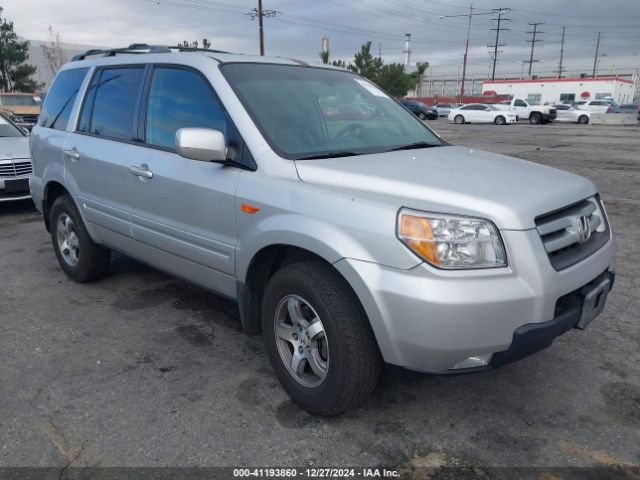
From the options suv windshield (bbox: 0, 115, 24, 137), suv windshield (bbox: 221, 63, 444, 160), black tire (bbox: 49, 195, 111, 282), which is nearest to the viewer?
suv windshield (bbox: 221, 63, 444, 160)


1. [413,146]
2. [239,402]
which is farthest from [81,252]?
[413,146]

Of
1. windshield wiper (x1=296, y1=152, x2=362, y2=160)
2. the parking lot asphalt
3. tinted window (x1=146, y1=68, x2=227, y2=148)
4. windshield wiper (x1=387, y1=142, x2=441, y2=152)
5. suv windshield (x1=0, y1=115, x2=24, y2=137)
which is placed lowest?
the parking lot asphalt

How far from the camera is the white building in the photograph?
201ft

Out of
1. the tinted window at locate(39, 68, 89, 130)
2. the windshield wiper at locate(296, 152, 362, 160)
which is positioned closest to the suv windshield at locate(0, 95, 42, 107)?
the tinted window at locate(39, 68, 89, 130)

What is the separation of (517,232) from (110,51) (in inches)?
149

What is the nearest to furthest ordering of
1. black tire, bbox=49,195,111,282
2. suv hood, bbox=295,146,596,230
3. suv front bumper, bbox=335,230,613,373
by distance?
suv front bumper, bbox=335,230,613,373 < suv hood, bbox=295,146,596,230 < black tire, bbox=49,195,111,282

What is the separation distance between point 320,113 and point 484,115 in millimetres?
34703

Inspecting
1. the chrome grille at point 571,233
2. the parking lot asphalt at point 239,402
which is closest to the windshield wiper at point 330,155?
the chrome grille at point 571,233

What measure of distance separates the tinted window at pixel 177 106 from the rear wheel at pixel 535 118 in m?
35.6

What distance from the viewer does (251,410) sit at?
2.85 m

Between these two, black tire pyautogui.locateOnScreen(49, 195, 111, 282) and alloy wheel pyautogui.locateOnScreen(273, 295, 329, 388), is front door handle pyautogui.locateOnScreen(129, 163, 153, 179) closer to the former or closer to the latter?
black tire pyautogui.locateOnScreen(49, 195, 111, 282)

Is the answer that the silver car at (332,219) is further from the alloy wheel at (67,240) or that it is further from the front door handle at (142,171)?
the alloy wheel at (67,240)

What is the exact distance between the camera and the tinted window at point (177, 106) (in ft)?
10.5

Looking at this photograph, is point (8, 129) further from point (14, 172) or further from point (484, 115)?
point (484, 115)
